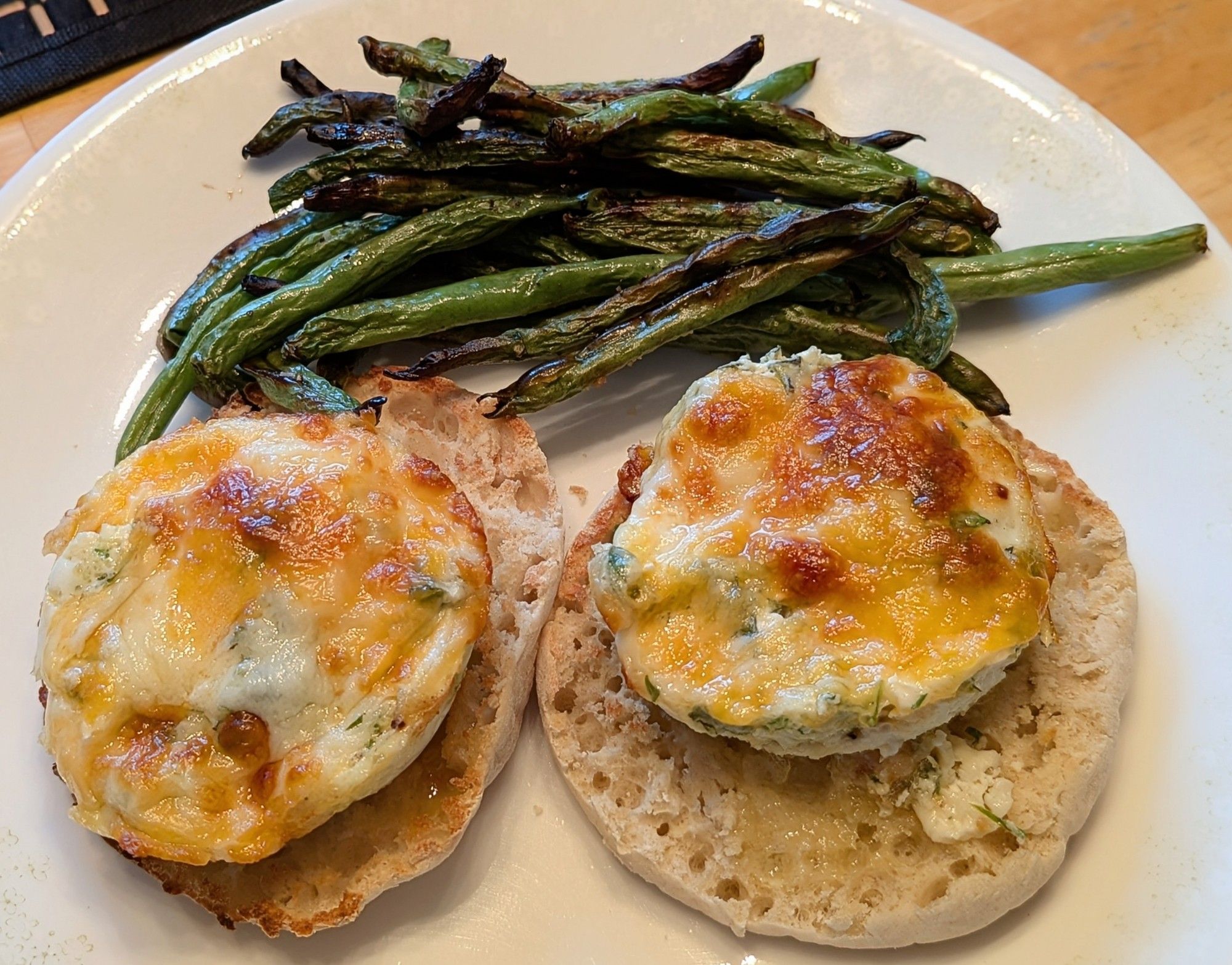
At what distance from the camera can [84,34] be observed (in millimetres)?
4523

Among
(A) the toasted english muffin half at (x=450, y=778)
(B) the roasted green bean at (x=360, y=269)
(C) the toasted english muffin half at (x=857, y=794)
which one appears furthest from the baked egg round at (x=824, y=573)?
(B) the roasted green bean at (x=360, y=269)

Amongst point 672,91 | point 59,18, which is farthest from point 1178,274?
point 59,18

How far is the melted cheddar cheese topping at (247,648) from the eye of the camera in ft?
7.47

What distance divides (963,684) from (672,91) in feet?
7.48

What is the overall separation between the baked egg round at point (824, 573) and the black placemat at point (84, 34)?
144 inches

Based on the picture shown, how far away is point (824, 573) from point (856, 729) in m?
0.40

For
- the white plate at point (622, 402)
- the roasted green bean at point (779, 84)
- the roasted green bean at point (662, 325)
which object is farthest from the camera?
the roasted green bean at point (779, 84)

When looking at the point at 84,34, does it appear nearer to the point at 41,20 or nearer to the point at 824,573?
the point at 41,20

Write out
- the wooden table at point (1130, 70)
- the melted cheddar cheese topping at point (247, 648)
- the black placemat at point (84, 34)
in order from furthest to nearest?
the black placemat at point (84, 34) < the wooden table at point (1130, 70) < the melted cheddar cheese topping at point (247, 648)

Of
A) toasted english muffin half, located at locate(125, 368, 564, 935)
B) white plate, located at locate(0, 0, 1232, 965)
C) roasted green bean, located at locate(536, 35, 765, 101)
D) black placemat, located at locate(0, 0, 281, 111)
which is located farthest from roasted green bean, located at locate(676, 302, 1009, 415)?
black placemat, located at locate(0, 0, 281, 111)

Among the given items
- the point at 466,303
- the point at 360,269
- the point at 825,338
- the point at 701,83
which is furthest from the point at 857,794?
the point at 701,83

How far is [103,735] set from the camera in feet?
7.62

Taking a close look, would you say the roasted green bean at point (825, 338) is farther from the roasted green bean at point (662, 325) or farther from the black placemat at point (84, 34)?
the black placemat at point (84, 34)

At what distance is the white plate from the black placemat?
2.58 feet
